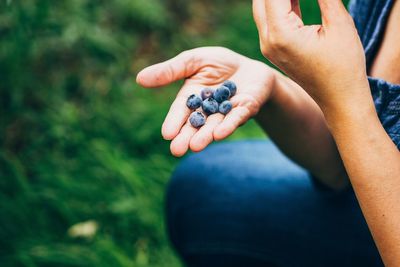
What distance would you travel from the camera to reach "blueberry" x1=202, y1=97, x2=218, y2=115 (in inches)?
34.5

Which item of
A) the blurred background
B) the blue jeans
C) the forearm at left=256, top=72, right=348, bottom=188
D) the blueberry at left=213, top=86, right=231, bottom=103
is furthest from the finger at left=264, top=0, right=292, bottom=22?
the blurred background

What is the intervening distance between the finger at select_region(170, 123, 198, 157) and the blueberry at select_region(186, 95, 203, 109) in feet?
0.16

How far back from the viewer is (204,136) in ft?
2.64

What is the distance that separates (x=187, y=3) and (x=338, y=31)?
2421 millimetres

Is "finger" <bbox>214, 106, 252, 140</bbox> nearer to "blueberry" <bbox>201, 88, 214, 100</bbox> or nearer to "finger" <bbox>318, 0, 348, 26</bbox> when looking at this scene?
"blueberry" <bbox>201, 88, 214, 100</bbox>

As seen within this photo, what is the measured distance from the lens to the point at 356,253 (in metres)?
1.10

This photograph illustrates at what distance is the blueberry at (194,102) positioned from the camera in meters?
0.88

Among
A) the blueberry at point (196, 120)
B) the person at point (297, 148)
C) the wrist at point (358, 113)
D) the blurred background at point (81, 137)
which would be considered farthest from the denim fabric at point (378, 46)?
the blurred background at point (81, 137)

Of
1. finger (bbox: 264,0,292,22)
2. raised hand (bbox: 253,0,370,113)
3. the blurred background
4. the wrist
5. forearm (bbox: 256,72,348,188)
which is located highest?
finger (bbox: 264,0,292,22)

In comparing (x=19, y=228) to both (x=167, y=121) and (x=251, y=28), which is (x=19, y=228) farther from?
(x=251, y=28)

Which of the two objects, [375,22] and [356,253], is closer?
[375,22]

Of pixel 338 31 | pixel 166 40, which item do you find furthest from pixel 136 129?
pixel 338 31

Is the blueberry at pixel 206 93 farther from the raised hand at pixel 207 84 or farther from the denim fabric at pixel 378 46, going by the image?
the denim fabric at pixel 378 46

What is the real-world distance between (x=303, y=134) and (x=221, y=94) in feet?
0.98
